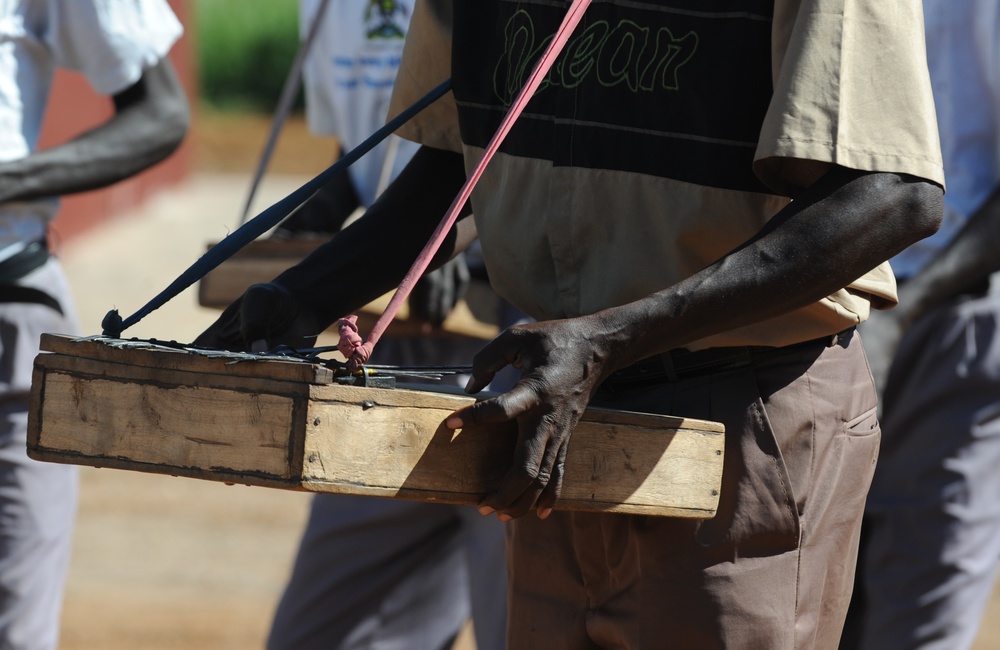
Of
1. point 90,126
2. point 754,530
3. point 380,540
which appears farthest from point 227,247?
point 90,126

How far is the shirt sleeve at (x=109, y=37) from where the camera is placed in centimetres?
327

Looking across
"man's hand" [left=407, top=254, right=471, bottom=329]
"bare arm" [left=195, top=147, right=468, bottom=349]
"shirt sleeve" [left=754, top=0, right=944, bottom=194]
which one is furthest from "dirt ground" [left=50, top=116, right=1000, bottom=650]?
"shirt sleeve" [left=754, top=0, right=944, bottom=194]

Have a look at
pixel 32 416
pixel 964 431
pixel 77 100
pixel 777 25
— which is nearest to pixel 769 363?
pixel 777 25

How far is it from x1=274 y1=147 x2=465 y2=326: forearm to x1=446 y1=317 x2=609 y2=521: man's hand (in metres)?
0.58

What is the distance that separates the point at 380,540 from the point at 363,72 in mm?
1173

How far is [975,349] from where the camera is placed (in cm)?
332

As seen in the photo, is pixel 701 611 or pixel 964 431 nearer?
pixel 701 611

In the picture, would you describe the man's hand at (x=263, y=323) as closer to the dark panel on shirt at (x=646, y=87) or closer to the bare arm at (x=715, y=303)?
the dark panel on shirt at (x=646, y=87)

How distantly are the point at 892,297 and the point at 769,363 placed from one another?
192mm

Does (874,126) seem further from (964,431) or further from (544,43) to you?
(964,431)

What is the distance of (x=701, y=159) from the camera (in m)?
1.90

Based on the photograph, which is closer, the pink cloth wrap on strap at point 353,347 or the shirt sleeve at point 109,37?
the pink cloth wrap on strap at point 353,347

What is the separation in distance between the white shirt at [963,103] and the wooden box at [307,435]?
162 cm

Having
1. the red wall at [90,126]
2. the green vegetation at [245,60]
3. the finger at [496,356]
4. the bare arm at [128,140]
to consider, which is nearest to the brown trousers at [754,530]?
the finger at [496,356]
